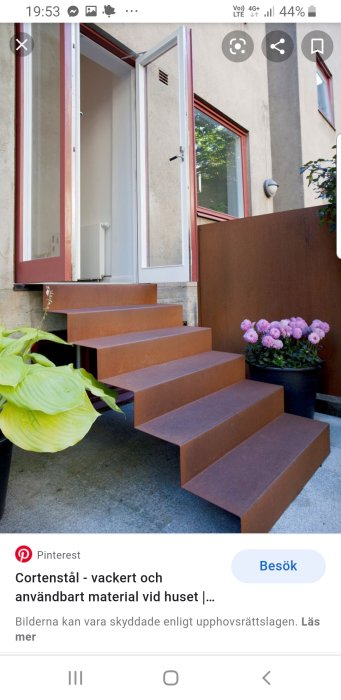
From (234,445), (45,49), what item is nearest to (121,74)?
(45,49)

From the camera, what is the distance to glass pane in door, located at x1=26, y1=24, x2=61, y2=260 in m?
1.80

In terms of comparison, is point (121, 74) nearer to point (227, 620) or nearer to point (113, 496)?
point (113, 496)

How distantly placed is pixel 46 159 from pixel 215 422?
1609 mm

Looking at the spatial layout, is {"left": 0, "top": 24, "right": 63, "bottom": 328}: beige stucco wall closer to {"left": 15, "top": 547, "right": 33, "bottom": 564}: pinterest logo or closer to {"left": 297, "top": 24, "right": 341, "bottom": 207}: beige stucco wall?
{"left": 15, "top": 547, "right": 33, "bottom": 564}: pinterest logo

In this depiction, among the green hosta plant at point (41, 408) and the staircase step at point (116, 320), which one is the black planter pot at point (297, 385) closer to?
the staircase step at point (116, 320)

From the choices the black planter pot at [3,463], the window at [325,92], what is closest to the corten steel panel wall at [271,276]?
the black planter pot at [3,463]

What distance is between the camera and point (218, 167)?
3916 millimetres

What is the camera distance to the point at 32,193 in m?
1.92

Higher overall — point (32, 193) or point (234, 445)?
point (32, 193)

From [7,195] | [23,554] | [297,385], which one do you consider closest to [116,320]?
[7,195]

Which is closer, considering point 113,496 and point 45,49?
point 113,496

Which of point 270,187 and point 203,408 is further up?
point 270,187
